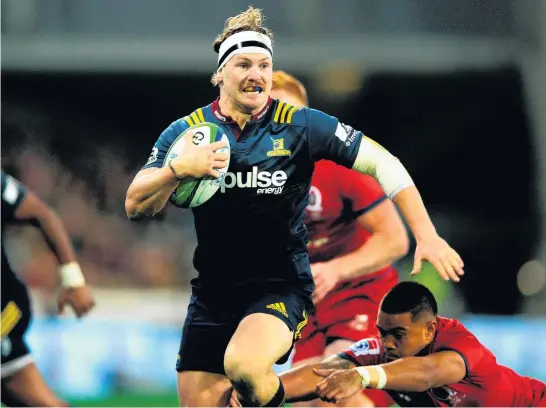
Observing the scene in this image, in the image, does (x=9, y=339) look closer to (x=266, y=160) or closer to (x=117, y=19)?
(x=266, y=160)

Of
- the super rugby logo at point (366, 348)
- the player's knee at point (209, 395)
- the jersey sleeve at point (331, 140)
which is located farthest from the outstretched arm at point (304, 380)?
the jersey sleeve at point (331, 140)

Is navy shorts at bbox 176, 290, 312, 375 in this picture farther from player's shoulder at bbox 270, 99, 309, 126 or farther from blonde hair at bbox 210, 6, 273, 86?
blonde hair at bbox 210, 6, 273, 86

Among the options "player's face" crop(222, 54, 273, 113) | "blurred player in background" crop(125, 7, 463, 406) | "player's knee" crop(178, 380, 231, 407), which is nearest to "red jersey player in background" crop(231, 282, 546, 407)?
"player's knee" crop(178, 380, 231, 407)

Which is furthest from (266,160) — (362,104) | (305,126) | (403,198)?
(362,104)

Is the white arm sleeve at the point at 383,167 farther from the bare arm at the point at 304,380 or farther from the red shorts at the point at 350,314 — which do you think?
the red shorts at the point at 350,314

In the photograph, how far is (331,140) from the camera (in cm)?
483

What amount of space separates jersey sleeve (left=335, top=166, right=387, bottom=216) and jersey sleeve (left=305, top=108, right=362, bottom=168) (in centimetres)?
101

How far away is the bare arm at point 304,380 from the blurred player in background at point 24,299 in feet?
4.07

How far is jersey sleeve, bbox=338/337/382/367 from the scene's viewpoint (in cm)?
549

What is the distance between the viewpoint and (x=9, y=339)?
5.94m

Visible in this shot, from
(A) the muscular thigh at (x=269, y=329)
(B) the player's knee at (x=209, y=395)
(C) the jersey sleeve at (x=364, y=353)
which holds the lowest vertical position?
(B) the player's knee at (x=209, y=395)

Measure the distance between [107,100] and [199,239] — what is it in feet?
26.5

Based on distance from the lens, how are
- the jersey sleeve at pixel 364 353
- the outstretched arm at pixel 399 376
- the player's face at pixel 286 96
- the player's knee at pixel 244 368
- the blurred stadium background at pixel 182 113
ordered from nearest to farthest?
the player's knee at pixel 244 368
the outstretched arm at pixel 399 376
the jersey sleeve at pixel 364 353
the player's face at pixel 286 96
the blurred stadium background at pixel 182 113

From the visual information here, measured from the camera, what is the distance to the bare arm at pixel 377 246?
18.7 ft
